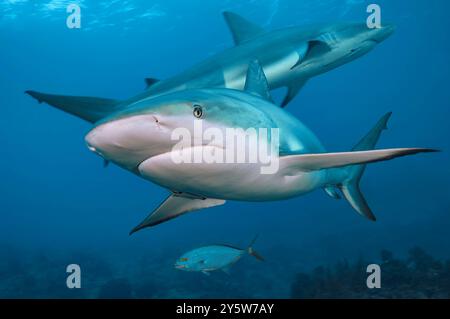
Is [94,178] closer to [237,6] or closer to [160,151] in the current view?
[237,6]

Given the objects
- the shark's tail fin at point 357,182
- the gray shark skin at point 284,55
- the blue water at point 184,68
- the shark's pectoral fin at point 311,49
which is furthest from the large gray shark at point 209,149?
the blue water at point 184,68

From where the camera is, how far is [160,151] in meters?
2.17

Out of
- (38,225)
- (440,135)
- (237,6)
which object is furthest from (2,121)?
(440,135)

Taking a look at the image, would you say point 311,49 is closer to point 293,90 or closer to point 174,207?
point 293,90

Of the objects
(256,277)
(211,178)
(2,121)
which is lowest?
(256,277)

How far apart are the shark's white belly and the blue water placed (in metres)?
12.3

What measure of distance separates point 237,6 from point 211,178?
31.4 metres

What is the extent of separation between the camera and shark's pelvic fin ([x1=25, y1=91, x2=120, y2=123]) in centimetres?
409

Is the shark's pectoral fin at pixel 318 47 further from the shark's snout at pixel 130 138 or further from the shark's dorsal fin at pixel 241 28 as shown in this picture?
the shark's snout at pixel 130 138

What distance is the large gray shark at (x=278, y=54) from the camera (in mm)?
5262

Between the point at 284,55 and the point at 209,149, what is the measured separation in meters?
3.97

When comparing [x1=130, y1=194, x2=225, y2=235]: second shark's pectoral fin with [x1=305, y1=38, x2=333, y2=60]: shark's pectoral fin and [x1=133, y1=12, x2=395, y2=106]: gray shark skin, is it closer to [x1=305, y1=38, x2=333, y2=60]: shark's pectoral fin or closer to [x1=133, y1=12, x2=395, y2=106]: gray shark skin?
[x1=133, y1=12, x2=395, y2=106]: gray shark skin

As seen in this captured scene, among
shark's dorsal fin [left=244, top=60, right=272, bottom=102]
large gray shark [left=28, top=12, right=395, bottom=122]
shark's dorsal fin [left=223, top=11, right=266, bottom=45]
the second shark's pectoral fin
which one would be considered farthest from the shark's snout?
shark's dorsal fin [left=223, top=11, right=266, bottom=45]
